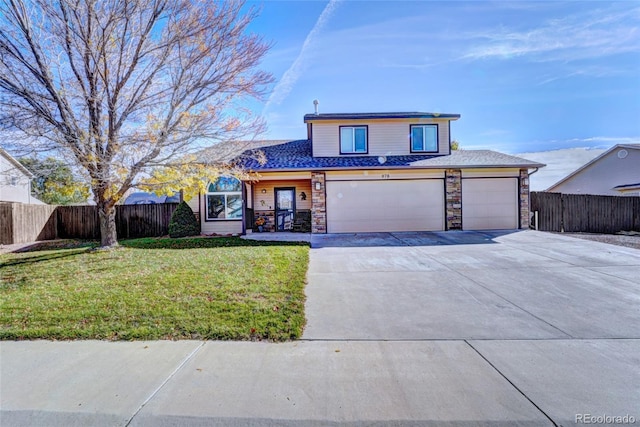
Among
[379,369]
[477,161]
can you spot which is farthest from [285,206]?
[379,369]

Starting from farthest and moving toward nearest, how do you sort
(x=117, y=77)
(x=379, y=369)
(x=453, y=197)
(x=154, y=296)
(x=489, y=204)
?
(x=489, y=204) → (x=453, y=197) → (x=117, y=77) → (x=154, y=296) → (x=379, y=369)

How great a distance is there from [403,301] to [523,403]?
239cm

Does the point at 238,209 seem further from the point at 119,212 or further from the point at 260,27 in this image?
the point at 260,27

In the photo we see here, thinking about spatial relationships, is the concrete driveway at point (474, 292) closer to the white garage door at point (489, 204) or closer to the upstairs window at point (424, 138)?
the white garage door at point (489, 204)

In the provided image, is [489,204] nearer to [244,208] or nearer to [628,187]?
[244,208]

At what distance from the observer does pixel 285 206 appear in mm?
13930

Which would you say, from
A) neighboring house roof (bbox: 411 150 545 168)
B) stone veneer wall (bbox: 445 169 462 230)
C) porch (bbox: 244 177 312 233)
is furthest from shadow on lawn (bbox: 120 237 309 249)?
neighboring house roof (bbox: 411 150 545 168)

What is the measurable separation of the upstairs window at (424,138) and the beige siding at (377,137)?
0.25 m

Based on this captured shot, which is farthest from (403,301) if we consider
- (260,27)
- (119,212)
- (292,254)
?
(119,212)

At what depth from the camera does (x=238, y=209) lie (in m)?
13.4

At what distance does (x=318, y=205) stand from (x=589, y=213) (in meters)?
11.6

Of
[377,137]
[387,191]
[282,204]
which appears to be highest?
[377,137]

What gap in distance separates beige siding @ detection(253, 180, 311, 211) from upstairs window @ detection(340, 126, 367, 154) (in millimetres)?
2280

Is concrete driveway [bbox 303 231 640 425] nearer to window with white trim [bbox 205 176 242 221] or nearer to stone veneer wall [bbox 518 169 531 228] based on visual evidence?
stone veneer wall [bbox 518 169 531 228]
